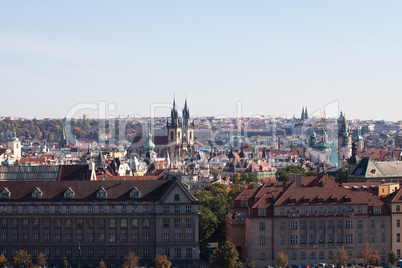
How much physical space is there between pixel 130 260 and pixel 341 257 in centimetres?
1850

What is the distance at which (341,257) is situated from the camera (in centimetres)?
7688

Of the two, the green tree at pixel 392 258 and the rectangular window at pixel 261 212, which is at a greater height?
the rectangular window at pixel 261 212

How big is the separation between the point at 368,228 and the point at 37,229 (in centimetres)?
3019

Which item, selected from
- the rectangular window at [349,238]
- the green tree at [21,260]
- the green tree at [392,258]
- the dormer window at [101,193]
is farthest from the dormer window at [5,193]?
the green tree at [392,258]

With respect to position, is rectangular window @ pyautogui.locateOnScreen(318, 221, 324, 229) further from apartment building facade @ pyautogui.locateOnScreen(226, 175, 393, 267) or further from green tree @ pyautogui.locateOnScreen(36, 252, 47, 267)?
green tree @ pyautogui.locateOnScreen(36, 252, 47, 267)

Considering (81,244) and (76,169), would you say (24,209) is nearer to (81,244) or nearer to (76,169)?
(81,244)

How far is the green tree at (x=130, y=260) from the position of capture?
74.8 m

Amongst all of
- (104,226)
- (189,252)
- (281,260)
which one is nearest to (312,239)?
(281,260)

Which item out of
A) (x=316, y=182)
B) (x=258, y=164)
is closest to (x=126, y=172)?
(x=258, y=164)

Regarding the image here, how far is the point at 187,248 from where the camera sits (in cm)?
7825

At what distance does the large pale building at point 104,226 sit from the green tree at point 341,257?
488 inches

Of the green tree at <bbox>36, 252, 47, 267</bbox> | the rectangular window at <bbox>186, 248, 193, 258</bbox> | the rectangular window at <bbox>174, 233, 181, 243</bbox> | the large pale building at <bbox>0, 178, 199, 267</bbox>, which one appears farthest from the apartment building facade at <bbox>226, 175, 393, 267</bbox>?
the green tree at <bbox>36, 252, 47, 267</bbox>

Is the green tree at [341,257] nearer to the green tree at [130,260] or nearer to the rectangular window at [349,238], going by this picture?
the rectangular window at [349,238]

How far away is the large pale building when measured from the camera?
257 ft
